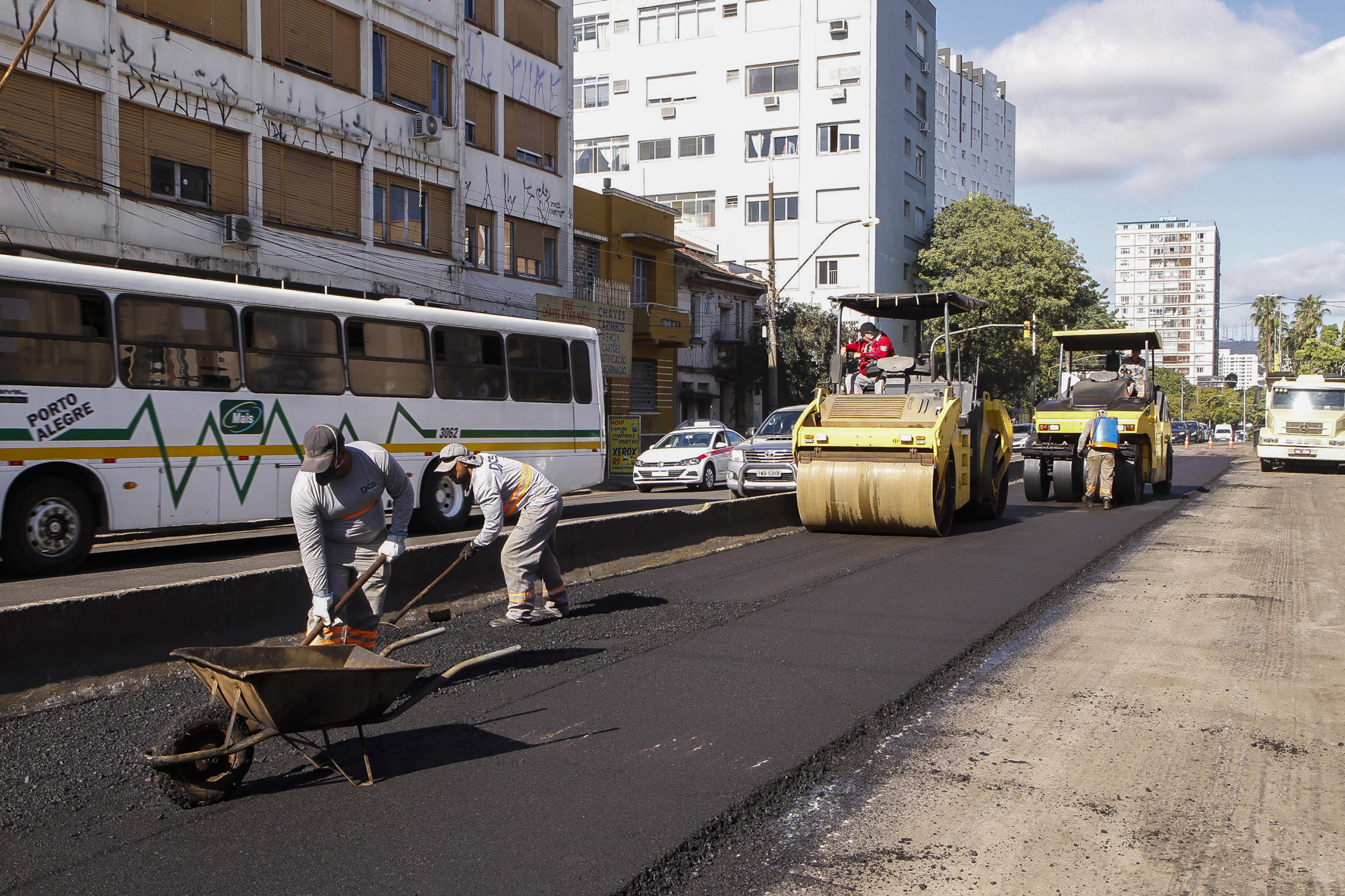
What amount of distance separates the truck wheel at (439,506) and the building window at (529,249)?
49.6 feet

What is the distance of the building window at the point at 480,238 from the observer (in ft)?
93.9

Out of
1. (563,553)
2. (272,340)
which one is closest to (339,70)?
(272,340)

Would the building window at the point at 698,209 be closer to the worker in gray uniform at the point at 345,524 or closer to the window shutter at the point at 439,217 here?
the window shutter at the point at 439,217

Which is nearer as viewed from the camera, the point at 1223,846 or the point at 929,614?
the point at 1223,846

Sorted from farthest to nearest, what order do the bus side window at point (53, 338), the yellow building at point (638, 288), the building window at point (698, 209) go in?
the building window at point (698, 209) → the yellow building at point (638, 288) → the bus side window at point (53, 338)

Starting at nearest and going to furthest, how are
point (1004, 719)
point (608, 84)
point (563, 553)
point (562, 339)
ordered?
point (1004, 719)
point (563, 553)
point (562, 339)
point (608, 84)

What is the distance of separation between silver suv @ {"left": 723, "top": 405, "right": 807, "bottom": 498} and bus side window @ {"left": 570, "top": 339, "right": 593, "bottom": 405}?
113 inches

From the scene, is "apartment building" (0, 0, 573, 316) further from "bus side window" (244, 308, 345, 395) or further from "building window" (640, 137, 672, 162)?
"building window" (640, 137, 672, 162)

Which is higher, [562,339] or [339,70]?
[339,70]

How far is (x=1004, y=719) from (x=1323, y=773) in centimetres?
150

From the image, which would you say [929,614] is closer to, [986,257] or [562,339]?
[562,339]

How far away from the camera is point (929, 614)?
8977 millimetres

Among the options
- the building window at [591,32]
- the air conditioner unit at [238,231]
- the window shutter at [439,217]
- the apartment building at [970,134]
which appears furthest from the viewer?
the apartment building at [970,134]

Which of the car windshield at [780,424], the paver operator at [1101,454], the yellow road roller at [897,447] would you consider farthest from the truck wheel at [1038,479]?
the yellow road roller at [897,447]
